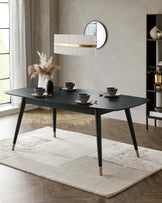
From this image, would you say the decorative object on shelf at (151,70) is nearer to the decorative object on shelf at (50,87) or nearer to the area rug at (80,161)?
the area rug at (80,161)

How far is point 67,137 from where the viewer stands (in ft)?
22.2

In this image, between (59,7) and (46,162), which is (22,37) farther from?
(46,162)

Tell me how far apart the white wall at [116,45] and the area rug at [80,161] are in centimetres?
165

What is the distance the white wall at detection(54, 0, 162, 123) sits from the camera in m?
7.60

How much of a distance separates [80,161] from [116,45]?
10.1 ft

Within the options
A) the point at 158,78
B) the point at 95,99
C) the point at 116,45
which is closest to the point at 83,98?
the point at 95,99

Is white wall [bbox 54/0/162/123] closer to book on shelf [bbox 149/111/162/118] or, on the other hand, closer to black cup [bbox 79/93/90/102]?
book on shelf [bbox 149/111/162/118]

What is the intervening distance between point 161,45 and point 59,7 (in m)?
2.49

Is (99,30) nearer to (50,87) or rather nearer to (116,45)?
(116,45)

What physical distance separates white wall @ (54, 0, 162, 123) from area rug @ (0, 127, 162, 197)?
1651 millimetres

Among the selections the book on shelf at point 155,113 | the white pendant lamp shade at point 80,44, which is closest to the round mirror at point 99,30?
the book on shelf at point 155,113

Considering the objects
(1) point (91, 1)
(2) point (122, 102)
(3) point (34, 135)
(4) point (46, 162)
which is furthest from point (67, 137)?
(1) point (91, 1)

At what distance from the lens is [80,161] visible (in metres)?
5.60

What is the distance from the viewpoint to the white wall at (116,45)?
760 cm
